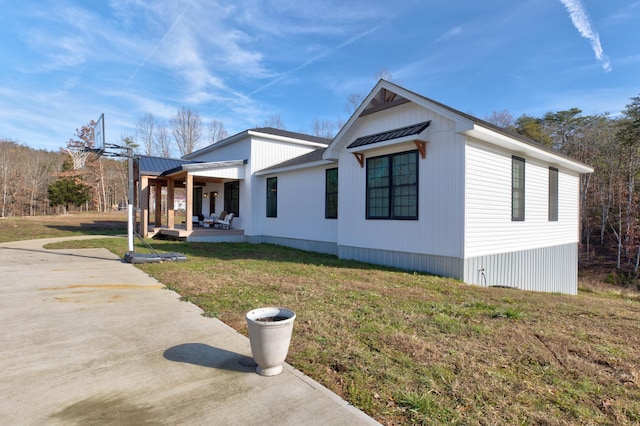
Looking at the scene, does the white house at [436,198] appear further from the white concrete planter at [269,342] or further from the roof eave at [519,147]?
the white concrete planter at [269,342]

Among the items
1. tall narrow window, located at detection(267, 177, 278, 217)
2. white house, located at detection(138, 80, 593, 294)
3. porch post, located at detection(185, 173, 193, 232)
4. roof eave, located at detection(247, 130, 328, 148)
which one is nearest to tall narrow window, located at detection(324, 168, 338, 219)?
white house, located at detection(138, 80, 593, 294)

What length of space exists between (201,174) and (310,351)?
A: 40.7ft

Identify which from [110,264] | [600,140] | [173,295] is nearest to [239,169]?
[110,264]

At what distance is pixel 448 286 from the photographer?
6871 millimetres

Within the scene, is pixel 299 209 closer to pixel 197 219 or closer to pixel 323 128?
pixel 197 219

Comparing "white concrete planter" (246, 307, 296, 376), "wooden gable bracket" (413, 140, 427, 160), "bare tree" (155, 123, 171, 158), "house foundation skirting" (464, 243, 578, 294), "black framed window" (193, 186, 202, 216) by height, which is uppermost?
"bare tree" (155, 123, 171, 158)

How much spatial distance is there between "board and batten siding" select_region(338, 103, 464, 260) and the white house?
3 cm

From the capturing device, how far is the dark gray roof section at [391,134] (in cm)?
818

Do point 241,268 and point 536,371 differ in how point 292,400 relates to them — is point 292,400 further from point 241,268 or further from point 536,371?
point 241,268

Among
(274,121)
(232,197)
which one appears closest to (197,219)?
(232,197)

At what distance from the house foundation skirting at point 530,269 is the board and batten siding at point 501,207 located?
9.0 inches

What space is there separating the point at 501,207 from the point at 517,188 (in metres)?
1.26

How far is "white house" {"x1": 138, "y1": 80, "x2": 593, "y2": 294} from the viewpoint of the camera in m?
7.92

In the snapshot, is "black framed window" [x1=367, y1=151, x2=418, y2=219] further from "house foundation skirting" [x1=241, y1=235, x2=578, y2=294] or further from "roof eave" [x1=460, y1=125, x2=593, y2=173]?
"roof eave" [x1=460, y1=125, x2=593, y2=173]
